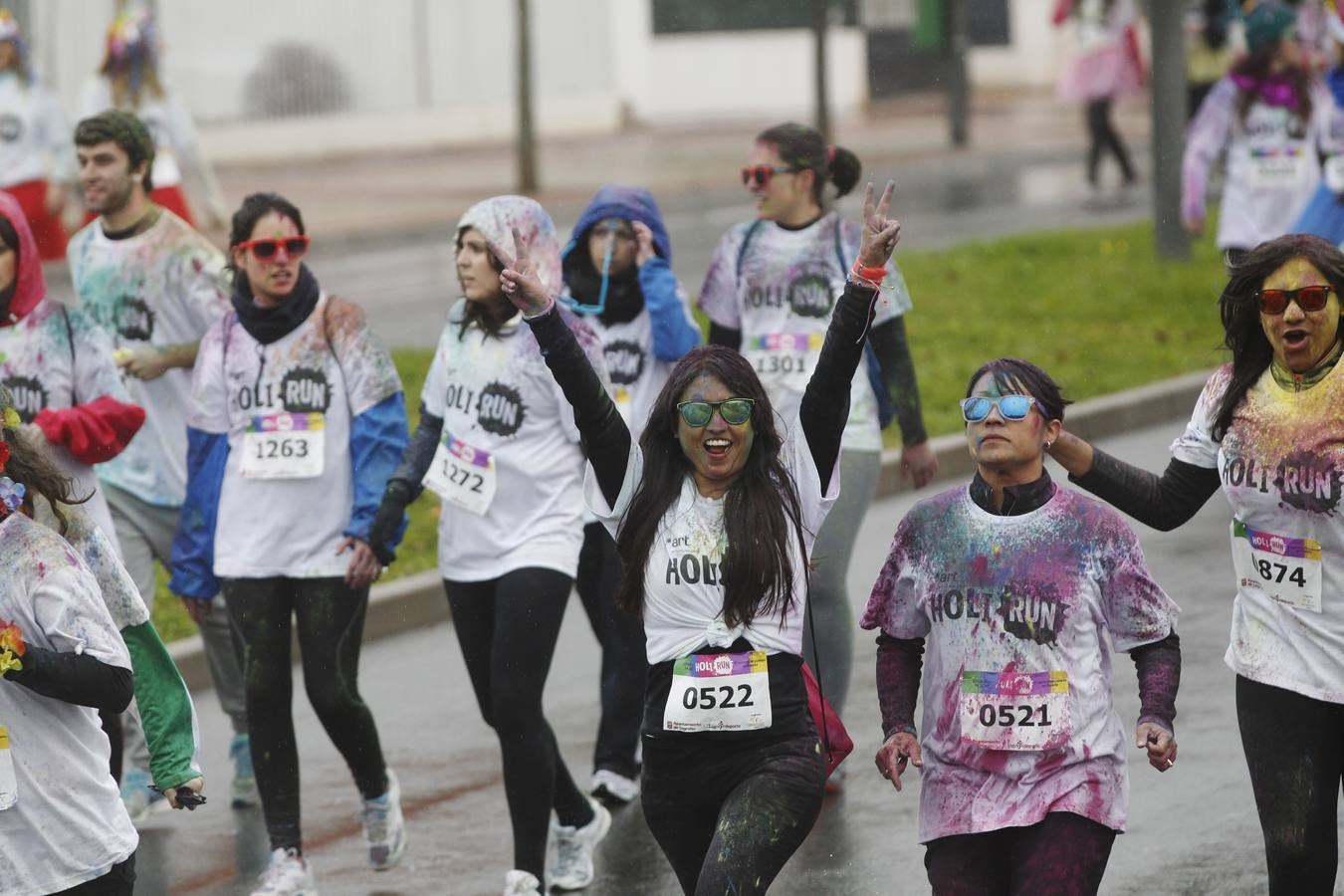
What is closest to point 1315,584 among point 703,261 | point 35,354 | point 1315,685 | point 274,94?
point 1315,685

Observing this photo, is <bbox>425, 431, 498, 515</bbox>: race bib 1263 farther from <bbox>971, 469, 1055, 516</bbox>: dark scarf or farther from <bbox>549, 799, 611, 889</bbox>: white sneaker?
<bbox>971, 469, 1055, 516</bbox>: dark scarf

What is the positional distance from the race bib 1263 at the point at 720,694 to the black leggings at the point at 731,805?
66 mm

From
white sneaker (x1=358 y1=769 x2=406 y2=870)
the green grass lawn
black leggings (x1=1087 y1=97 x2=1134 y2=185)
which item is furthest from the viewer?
black leggings (x1=1087 y1=97 x2=1134 y2=185)

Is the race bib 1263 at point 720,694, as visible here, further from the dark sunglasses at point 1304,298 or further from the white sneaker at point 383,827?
the white sneaker at point 383,827

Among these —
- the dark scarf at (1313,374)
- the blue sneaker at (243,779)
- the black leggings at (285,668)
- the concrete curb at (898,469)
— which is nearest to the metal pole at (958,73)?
the concrete curb at (898,469)

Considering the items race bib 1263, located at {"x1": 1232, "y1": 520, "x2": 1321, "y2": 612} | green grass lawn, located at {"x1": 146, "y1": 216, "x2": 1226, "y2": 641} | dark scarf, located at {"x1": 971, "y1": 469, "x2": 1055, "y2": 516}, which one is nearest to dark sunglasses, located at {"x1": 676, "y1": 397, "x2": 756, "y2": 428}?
dark scarf, located at {"x1": 971, "y1": 469, "x2": 1055, "y2": 516}

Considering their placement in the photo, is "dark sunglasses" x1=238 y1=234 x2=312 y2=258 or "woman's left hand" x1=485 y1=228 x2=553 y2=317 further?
"dark sunglasses" x1=238 y1=234 x2=312 y2=258

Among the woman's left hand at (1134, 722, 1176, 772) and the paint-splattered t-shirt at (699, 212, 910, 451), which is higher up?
the paint-splattered t-shirt at (699, 212, 910, 451)

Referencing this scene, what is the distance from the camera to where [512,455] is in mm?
6781

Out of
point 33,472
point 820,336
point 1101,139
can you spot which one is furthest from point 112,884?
point 1101,139

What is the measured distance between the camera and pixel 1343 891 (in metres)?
6.46

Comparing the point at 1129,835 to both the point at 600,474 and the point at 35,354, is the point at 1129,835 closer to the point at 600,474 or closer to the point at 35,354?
the point at 600,474

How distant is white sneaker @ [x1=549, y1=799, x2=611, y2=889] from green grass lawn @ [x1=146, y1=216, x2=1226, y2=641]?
13.7 ft

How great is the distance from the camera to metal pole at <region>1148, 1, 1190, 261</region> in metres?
17.6
